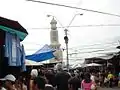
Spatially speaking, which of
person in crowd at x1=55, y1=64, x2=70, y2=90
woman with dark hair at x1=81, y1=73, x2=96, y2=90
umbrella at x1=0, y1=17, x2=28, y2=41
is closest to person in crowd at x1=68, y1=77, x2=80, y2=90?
woman with dark hair at x1=81, y1=73, x2=96, y2=90

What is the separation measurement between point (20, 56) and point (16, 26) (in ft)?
4.86

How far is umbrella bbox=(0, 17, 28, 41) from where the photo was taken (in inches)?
372

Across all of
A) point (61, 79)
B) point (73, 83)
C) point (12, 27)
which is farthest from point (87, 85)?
point (12, 27)

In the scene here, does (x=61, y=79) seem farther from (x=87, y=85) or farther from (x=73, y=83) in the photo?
(x=87, y=85)

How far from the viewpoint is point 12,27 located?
990 cm

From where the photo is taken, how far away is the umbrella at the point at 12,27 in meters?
9.46

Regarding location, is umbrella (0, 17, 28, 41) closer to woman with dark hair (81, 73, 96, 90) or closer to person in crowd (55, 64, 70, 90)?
person in crowd (55, 64, 70, 90)

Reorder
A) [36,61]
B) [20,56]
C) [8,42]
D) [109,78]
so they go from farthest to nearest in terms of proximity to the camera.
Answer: [109,78] < [36,61] < [20,56] < [8,42]

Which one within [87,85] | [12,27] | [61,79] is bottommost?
[87,85]

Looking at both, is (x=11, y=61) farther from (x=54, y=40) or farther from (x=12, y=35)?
(x=54, y=40)

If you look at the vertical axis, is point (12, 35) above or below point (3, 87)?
above

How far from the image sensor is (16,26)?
10.2 meters

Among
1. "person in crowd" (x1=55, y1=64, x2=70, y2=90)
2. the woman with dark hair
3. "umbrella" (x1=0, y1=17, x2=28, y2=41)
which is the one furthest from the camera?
the woman with dark hair

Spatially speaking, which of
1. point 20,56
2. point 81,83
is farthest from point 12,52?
point 81,83
